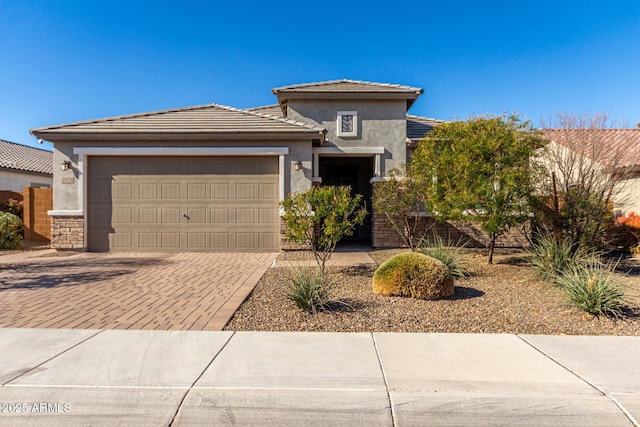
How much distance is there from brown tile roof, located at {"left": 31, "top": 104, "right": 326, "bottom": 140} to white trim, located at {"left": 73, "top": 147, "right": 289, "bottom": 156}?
433mm

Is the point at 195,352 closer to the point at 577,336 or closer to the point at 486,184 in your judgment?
the point at 577,336

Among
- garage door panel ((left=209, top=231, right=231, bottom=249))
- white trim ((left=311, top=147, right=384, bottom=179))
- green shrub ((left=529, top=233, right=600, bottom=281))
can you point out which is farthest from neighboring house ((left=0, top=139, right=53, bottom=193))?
green shrub ((left=529, top=233, right=600, bottom=281))

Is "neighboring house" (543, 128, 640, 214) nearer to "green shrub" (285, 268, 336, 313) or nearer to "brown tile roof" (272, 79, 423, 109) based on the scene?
"brown tile roof" (272, 79, 423, 109)

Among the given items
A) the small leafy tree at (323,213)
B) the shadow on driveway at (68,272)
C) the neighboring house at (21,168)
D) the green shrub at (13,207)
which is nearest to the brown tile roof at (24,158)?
the neighboring house at (21,168)

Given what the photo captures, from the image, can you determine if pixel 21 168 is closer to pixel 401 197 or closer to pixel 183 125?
pixel 183 125

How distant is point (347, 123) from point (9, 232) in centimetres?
1172

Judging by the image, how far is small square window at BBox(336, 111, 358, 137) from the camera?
44.2ft

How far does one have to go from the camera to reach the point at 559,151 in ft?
29.3

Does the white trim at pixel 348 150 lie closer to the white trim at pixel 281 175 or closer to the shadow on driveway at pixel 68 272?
the white trim at pixel 281 175

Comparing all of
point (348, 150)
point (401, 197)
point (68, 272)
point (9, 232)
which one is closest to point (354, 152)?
point (348, 150)

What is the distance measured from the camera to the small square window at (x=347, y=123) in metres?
13.5

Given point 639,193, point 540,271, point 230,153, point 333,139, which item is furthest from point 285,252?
point 639,193

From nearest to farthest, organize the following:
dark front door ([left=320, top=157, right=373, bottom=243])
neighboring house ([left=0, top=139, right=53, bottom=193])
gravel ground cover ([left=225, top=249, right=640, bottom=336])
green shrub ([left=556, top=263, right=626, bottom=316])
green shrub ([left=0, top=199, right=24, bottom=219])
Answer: gravel ground cover ([left=225, top=249, right=640, bottom=336]), green shrub ([left=556, top=263, right=626, bottom=316]), green shrub ([left=0, top=199, right=24, bottom=219]), dark front door ([left=320, top=157, right=373, bottom=243]), neighboring house ([left=0, top=139, right=53, bottom=193])

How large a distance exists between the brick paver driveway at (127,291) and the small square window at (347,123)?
201 inches
